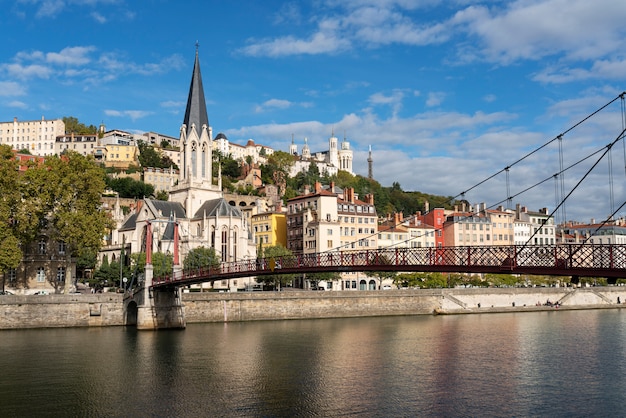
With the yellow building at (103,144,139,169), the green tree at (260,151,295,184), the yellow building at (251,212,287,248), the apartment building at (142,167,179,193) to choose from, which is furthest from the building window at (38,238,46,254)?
the green tree at (260,151,295,184)

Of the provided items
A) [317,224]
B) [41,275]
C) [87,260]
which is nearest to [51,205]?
[41,275]

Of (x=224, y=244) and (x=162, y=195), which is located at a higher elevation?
(x=162, y=195)

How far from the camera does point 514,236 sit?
8744cm

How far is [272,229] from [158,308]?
35.0 metres

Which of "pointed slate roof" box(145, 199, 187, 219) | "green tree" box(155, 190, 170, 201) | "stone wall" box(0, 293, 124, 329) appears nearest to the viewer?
"stone wall" box(0, 293, 124, 329)

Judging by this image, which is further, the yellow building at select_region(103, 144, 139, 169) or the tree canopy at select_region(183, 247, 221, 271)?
the yellow building at select_region(103, 144, 139, 169)

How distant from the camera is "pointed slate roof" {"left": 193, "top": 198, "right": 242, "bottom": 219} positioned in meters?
67.7

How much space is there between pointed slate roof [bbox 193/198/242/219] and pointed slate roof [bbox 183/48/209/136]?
878 cm

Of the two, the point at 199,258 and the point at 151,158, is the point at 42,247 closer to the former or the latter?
the point at 199,258

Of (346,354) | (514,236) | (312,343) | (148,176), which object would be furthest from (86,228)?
(148,176)

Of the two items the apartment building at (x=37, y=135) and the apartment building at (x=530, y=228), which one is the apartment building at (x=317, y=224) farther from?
the apartment building at (x=37, y=135)

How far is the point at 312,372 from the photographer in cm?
2791

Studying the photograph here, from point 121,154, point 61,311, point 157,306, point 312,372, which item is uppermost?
point 121,154

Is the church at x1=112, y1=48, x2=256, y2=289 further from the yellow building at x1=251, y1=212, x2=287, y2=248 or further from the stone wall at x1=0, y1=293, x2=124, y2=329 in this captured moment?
the stone wall at x1=0, y1=293, x2=124, y2=329
